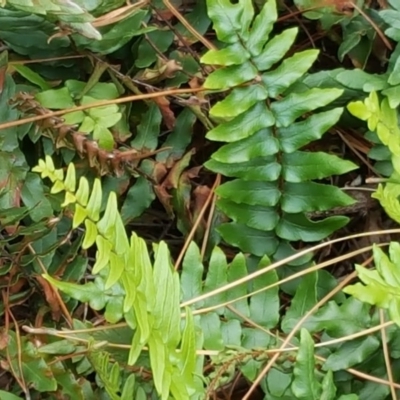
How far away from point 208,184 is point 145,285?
1.35 feet

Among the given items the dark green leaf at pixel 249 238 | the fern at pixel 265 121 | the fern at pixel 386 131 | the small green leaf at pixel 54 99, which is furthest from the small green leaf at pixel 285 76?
the small green leaf at pixel 54 99

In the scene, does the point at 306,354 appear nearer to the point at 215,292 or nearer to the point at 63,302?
the point at 215,292

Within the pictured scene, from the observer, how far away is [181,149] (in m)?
1.24

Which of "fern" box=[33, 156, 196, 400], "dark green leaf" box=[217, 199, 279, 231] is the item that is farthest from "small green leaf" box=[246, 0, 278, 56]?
"fern" box=[33, 156, 196, 400]

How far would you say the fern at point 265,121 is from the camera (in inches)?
42.6

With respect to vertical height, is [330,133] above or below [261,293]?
above

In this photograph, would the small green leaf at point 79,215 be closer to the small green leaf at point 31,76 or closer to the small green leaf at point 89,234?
the small green leaf at point 89,234

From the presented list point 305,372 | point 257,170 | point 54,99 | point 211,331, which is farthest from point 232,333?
point 54,99

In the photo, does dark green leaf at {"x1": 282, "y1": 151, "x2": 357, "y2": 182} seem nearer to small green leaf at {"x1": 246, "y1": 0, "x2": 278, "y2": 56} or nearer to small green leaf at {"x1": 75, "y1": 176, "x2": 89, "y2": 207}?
small green leaf at {"x1": 246, "y1": 0, "x2": 278, "y2": 56}

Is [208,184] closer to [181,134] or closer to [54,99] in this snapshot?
[181,134]

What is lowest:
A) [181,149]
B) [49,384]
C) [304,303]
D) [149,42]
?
[49,384]

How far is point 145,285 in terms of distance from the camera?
892 millimetres

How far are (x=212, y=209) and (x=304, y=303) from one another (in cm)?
22

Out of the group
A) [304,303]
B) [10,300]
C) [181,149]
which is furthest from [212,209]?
[10,300]
